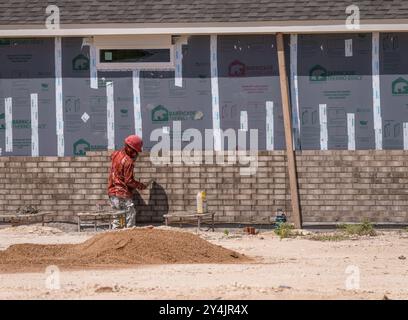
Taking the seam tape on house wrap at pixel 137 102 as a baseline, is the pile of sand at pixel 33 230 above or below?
below

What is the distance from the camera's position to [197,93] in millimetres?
22438

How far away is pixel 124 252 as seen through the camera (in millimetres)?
16938

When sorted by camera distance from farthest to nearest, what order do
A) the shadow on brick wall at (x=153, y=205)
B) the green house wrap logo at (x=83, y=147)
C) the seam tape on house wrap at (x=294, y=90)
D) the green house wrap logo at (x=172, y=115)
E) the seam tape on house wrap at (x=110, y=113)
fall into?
the green house wrap logo at (x=83, y=147)
the seam tape on house wrap at (x=110, y=113)
the shadow on brick wall at (x=153, y=205)
the green house wrap logo at (x=172, y=115)
the seam tape on house wrap at (x=294, y=90)

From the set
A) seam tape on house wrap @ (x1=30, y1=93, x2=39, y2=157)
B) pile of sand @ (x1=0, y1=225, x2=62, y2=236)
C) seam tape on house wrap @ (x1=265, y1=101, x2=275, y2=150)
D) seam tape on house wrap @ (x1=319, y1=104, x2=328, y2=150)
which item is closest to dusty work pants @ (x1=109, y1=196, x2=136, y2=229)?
pile of sand @ (x1=0, y1=225, x2=62, y2=236)

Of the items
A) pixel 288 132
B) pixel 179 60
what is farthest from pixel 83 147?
pixel 288 132

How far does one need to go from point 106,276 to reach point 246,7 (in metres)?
8.50

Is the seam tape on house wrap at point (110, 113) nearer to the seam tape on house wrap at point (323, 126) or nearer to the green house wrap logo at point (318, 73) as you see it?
the green house wrap logo at point (318, 73)

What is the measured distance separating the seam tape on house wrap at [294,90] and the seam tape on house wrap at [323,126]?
0.41m

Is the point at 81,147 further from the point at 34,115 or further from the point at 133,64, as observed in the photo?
the point at 133,64

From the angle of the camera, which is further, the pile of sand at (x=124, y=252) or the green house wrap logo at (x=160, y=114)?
the green house wrap logo at (x=160, y=114)

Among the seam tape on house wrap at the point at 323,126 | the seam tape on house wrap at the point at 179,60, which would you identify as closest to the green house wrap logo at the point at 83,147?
the seam tape on house wrap at the point at 179,60

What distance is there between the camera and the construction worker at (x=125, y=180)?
21953 mm

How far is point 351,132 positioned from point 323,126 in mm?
505

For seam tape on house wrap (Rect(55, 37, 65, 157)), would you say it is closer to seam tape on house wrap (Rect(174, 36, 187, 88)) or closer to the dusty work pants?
the dusty work pants
